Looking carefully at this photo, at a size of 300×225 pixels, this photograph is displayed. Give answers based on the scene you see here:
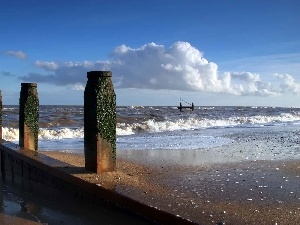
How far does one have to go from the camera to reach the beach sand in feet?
11.3

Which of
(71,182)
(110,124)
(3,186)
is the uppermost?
(110,124)

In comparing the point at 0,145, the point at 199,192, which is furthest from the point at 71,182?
the point at 0,145

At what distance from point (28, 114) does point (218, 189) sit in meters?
4.36

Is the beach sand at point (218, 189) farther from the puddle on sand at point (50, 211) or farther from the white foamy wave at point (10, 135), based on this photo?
the white foamy wave at point (10, 135)

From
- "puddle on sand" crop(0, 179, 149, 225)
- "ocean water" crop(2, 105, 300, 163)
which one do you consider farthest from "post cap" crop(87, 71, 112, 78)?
"ocean water" crop(2, 105, 300, 163)

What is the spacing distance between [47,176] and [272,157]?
4.97m

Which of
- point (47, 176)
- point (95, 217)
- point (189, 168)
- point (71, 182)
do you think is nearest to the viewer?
point (95, 217)

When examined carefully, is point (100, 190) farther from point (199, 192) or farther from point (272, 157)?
point (272, 157)

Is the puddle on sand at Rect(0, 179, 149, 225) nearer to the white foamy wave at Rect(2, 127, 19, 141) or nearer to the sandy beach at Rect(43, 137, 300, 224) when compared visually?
the sandy beach at Rect(43, 137, 300, 224)

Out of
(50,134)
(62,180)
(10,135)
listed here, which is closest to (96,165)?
(62,180)

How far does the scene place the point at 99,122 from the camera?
4645mm

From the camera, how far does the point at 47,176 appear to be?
5.18 meters

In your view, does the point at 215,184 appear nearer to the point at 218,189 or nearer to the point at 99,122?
the point at 218,189

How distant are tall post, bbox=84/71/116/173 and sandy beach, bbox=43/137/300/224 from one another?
0.19 meters
